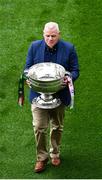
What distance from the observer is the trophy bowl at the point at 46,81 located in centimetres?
654

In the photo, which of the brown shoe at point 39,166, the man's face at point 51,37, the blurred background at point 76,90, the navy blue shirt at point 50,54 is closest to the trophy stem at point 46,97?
the navy blue shirt at point 50,54

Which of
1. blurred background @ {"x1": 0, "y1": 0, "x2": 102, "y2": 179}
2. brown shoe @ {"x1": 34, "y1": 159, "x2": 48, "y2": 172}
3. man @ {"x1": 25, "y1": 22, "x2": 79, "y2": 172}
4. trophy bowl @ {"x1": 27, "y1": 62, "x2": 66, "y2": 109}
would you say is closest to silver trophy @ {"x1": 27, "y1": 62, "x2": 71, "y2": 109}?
trophy bowl @ {"x1": 27, "y1": 62, "x2": 66, "y2": 109}

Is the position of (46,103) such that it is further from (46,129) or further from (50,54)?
(50,54)

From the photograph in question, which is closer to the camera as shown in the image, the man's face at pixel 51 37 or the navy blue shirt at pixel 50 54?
the man's face at pixel 51 37

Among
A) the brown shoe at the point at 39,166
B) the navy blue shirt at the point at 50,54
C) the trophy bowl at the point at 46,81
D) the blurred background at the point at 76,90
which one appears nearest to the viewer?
the trophy bowl at the point at 46,81

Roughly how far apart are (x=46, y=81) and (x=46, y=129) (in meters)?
0.87

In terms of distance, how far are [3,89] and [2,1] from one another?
2233mm

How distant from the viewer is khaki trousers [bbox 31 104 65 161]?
703cm

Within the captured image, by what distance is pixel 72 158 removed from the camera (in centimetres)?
777

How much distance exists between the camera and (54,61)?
Result: 6836 millimetres

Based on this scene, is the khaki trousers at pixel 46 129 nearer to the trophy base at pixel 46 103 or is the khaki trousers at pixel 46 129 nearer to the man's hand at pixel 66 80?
the trophy base at pixel 46 103

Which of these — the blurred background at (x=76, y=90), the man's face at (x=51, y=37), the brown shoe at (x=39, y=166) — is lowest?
the brown shoe at (x=39, y=166)

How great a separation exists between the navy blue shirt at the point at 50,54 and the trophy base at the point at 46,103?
1.50 ft

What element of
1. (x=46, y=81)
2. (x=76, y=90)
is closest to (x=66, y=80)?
(x=46, y=81)
